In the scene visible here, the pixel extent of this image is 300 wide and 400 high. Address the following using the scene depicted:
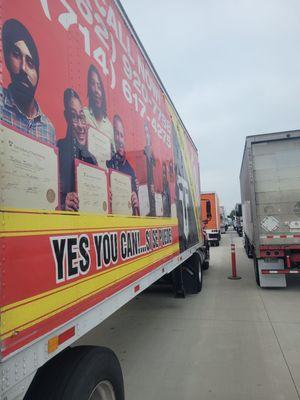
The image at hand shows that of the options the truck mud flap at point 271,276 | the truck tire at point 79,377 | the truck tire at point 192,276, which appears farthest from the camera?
the truck mud flap at point 271,276

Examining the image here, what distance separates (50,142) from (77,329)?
1.09 meters

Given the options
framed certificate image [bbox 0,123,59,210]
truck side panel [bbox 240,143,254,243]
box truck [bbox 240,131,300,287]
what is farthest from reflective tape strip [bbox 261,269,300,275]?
framed certificate image [bbox 0,123,59,210]

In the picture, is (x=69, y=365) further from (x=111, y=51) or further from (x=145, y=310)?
(x=145, y=310)

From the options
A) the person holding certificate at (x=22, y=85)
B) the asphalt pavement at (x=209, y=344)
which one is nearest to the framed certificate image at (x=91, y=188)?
the person holding certificate at (x=22, y=85)

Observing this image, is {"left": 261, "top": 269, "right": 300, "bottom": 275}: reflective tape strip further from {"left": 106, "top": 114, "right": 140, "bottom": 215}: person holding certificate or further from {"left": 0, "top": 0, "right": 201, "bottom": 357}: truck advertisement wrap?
{"left": 106, "top": 114, "right": 140, "bottom": 215}: person holding certificate

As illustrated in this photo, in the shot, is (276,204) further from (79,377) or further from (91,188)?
(79,377)

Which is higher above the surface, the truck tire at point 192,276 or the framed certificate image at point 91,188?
the framed certificate image at point 91,188

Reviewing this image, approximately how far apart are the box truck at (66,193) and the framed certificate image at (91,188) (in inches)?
0.5

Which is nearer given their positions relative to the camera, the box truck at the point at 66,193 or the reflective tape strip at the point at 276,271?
the box truck at the point at 66,193

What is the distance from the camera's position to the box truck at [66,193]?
154cm

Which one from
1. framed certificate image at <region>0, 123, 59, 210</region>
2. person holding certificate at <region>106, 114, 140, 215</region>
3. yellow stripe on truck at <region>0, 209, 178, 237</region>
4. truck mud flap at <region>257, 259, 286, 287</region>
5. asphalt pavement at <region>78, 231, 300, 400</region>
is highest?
person holding certificate at <region>106, 114, 140, 215</region>

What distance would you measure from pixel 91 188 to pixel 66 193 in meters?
0.36

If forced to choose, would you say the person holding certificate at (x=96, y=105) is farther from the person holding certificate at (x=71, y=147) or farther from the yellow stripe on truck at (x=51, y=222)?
the yellow stripe on truck at (x=51, y=222)

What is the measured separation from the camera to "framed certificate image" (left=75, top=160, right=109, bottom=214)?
2160 millimetres
